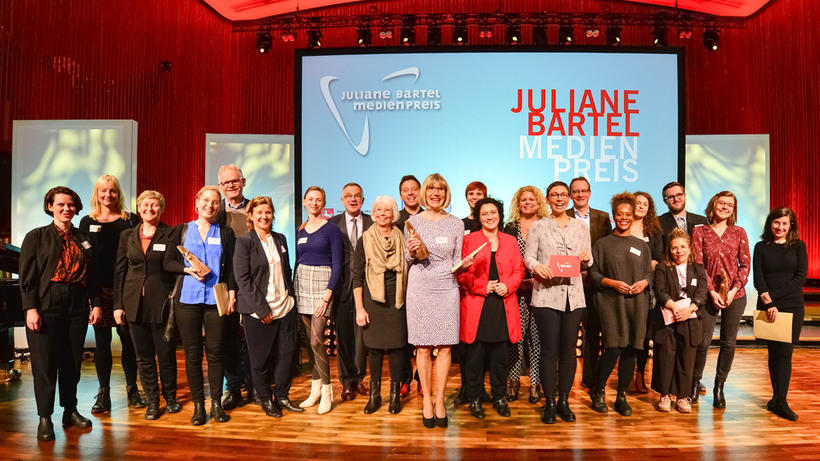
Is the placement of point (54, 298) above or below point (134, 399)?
above

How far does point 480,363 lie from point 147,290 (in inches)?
86.6

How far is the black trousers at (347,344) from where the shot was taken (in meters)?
4.41

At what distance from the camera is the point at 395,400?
4059mm

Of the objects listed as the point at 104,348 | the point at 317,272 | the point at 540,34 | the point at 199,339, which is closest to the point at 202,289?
the point at 199,339

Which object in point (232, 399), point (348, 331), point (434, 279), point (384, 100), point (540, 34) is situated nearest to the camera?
point (434, 279)

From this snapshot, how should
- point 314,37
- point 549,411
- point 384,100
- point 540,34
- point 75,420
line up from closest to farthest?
point 75,420
point 549,411
point 384,100
point 540,34
point 314,37

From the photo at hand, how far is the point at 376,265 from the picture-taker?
3814 mm

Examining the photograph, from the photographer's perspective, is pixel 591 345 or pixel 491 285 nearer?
pixel 491 285

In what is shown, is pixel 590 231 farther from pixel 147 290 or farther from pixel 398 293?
pixel 147 290

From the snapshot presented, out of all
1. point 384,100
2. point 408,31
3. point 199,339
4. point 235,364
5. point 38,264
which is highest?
point 408,31

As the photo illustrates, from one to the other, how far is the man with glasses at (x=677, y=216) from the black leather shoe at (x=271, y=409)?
10.3 feet

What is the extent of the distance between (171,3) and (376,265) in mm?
7119

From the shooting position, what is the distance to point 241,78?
382 inches

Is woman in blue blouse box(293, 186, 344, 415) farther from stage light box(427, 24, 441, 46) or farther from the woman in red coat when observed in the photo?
stage light box(427, 24, 441, 46)
